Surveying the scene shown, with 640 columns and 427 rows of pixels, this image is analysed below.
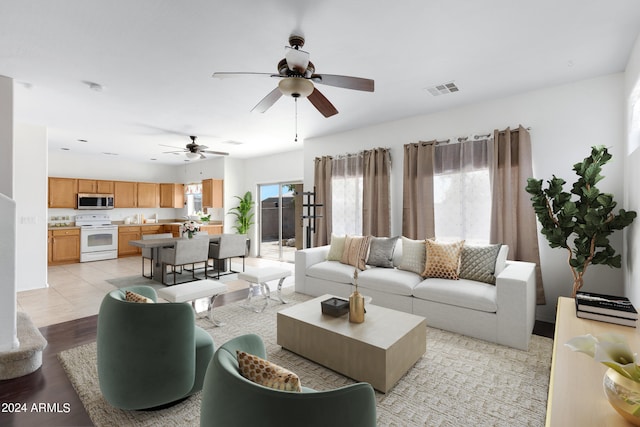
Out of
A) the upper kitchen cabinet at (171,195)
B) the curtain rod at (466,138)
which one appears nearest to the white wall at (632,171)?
the curtain rod at (466,138)

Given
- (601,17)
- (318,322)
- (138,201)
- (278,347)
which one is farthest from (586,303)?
(138,201)

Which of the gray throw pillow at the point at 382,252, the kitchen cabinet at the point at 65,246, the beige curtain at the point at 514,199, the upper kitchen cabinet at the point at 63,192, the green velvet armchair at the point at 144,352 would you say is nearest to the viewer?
the green velvet armchair at the point at 144,352

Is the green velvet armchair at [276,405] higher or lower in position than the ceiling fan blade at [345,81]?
lower

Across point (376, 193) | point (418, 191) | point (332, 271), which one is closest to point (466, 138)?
point (418, 191)

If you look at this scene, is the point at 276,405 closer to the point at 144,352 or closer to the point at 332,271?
the point at 144,352

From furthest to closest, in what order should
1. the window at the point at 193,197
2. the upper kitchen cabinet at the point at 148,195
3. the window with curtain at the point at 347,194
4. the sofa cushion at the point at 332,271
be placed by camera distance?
the window at the point at 193,197
the upper kitchen cabinet at the point at 148,195
the window with curtain at the point at 347,194
the sofa cushion at the point at 332,271

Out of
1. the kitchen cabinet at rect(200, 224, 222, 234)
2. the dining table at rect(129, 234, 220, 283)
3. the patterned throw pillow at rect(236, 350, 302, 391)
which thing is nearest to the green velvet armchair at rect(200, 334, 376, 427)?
the patterned throw pillow at rect(236, 350, 302, 391)

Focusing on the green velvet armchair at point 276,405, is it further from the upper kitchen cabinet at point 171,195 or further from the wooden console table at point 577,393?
the upper kitchen cabinet at point 171,195

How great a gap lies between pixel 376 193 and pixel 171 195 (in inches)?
288

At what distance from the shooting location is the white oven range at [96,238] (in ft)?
24.3

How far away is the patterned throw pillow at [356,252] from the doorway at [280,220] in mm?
2921

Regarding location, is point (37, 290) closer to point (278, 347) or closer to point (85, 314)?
point (85, 314)

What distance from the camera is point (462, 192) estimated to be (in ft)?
13.7

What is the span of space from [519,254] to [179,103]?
4804 millimetres
